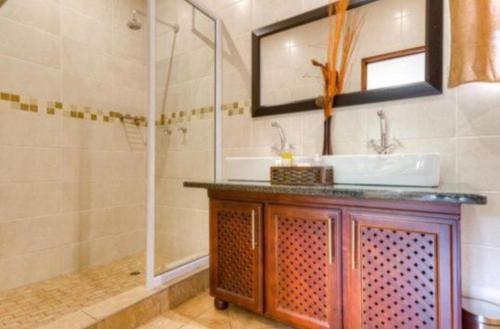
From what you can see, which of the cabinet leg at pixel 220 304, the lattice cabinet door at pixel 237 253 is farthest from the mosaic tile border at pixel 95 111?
the cabinet leg at pixel 220 304

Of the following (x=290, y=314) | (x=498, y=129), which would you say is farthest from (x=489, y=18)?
(x=290, y=314)

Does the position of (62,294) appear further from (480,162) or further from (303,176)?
(480,162)

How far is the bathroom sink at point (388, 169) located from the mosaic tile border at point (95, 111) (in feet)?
3.12

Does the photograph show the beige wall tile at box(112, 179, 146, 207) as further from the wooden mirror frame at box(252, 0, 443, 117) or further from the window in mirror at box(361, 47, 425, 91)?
the window in mirror at box(361, 47, 425, 91)

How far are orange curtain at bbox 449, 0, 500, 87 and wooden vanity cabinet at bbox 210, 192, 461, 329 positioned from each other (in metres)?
0.66

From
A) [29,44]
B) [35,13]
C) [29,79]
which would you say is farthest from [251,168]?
[35,13]

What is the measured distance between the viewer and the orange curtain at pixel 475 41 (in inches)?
46.9

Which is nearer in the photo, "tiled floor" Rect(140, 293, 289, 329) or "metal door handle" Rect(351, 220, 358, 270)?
"metal door handle" Rect(351, 220, 358, 270)

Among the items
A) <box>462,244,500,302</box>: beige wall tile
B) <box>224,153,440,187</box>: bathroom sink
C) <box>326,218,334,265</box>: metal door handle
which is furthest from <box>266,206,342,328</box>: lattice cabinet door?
<box>462,244,500,302</box>: beige wall tile

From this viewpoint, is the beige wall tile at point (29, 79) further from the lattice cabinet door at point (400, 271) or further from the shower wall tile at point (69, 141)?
the lattice cabinet door at point (400, 271)

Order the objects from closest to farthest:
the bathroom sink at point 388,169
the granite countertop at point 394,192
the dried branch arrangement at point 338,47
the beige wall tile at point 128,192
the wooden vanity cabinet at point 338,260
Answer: the granite countertop at point 394,192 → the wooden vanity cabinet at point 338,260 → the bathroom sink at point 388,169 → the dried branch arrangement at point 338,47 → the beige wall tile at point 128,192

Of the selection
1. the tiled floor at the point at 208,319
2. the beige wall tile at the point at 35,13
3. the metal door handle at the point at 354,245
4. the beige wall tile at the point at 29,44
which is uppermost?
the beige wall tile at the point at 35,13

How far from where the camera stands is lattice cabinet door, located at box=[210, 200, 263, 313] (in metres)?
1.44

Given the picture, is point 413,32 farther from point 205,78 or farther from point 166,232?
point 166,232
